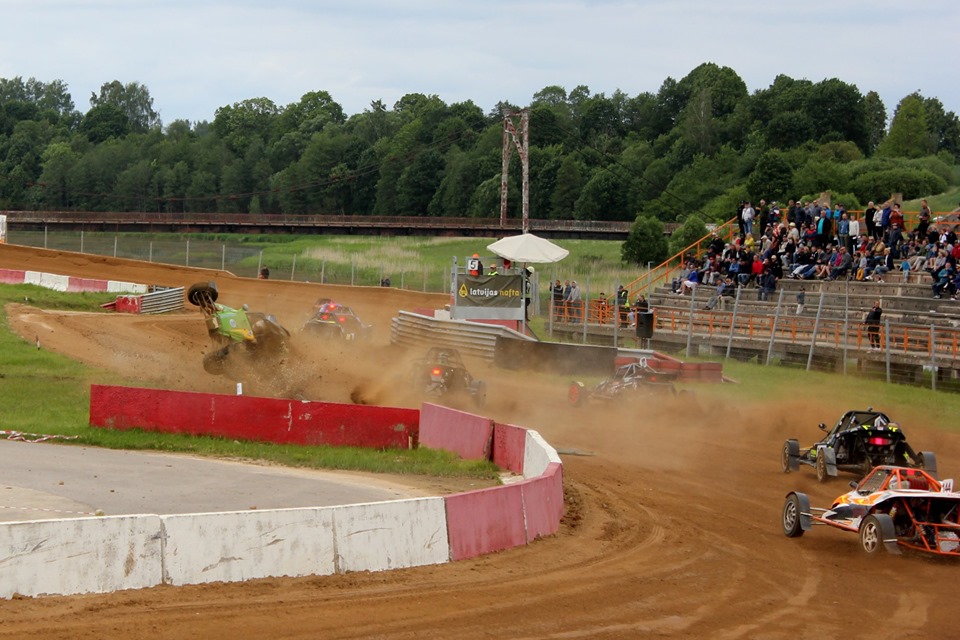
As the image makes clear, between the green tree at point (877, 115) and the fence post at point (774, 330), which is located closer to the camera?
the fence post at point (774, 330)

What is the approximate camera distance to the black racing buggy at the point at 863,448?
55.3 ft

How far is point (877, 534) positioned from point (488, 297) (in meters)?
23.4

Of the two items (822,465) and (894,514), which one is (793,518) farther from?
(822,465)

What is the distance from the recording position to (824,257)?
34219mm

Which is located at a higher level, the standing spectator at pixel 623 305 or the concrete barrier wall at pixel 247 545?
the standing spectator at pixel 623 305

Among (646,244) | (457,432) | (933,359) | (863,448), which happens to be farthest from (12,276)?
(863,448)

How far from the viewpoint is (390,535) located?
10391mm

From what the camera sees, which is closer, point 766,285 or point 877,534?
point 877,534

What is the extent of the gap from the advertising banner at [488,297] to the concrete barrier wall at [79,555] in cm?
2575

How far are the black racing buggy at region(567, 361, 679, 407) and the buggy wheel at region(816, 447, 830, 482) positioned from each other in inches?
277

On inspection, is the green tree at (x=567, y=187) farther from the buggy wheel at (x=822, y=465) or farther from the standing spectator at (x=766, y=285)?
the buggy wheel at (x=822, y=465)

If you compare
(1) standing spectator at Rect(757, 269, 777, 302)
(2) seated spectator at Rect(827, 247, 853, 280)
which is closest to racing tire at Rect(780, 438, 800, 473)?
(1) standing spectator at Rect(757, 269, 777, 302)

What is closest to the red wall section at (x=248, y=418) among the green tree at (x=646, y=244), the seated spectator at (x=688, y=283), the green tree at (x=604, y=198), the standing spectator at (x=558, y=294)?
the seated spectator at (x=688, y=283)

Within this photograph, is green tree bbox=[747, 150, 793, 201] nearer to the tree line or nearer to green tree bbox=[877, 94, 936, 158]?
the tree line
